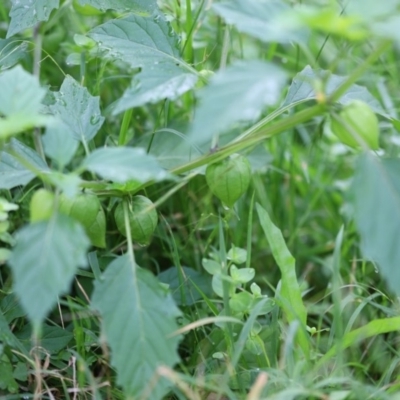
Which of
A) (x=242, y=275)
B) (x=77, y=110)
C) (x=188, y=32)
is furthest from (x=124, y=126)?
(x=242, y=275)

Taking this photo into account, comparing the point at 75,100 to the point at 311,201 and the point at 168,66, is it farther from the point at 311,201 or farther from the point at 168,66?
the point at 311,201

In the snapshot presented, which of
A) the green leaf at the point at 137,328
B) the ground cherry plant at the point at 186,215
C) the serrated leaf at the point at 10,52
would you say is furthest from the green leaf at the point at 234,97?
the serrated leaf at the point at 10,52

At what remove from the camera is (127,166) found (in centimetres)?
75

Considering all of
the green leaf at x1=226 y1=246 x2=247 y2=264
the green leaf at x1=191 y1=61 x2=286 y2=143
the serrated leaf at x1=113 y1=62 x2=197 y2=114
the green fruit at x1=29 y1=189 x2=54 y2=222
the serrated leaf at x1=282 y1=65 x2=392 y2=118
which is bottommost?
the green leaf at x1=226 y1=246 x2=247 y2=264

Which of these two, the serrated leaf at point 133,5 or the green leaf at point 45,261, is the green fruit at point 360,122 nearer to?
the green leaf at point 45,261

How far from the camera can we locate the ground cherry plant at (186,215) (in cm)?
74

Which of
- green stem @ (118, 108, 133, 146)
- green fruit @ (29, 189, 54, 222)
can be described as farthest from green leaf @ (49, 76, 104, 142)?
green fruit @ (29, 189, 54, 222)

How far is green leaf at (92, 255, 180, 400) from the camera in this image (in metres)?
0.80

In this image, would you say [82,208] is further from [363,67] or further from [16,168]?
[363,67]

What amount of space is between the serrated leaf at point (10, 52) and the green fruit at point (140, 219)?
0.39 metres

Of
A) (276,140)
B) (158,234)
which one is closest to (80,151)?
(158,234)

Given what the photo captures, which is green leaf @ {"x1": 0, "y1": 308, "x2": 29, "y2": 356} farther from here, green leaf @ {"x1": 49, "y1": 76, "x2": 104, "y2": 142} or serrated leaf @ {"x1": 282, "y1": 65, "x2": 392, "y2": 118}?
serrated leaf @ {"x1": 282, "y1": 65, "x2": 392, "y2": 118}

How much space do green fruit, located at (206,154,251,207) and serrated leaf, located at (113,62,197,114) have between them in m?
0.13

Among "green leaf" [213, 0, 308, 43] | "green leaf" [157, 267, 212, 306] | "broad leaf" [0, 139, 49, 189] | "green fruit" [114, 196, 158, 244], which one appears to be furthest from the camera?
"green leaf" [157, 267, 212, 306]
